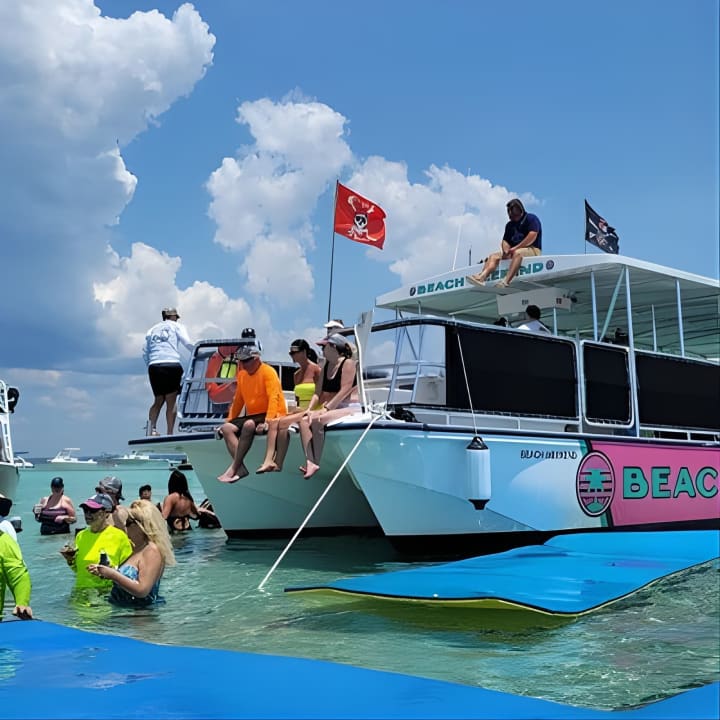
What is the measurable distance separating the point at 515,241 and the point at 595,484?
3.67 m

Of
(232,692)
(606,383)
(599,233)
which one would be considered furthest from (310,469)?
(599,233)

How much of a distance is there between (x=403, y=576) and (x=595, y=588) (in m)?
1.70

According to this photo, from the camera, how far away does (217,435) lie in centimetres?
1045

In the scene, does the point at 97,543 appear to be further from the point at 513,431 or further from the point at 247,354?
the point at 513,431

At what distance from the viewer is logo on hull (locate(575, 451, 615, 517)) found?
10281 millimetres

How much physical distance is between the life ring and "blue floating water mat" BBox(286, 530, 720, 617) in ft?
15.1

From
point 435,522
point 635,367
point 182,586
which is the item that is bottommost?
point 182,586

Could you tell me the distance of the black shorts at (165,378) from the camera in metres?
11.7

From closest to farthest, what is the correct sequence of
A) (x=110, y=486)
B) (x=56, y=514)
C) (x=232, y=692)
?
1. (x=232, y=692)
2. (x=110, y=486)
3. (x=56, y=514)

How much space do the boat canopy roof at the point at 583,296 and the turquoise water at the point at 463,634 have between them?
162 inches

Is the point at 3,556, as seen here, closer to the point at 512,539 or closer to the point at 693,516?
the point at 512,539

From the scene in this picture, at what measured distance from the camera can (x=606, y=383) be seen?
11023 millimetres

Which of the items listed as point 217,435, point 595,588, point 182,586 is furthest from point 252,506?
point 595,588

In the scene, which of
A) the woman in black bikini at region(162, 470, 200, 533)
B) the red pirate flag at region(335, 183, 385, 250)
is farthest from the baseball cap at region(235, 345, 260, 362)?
the woman in black bikini at region(162, 470, 200, 533)
